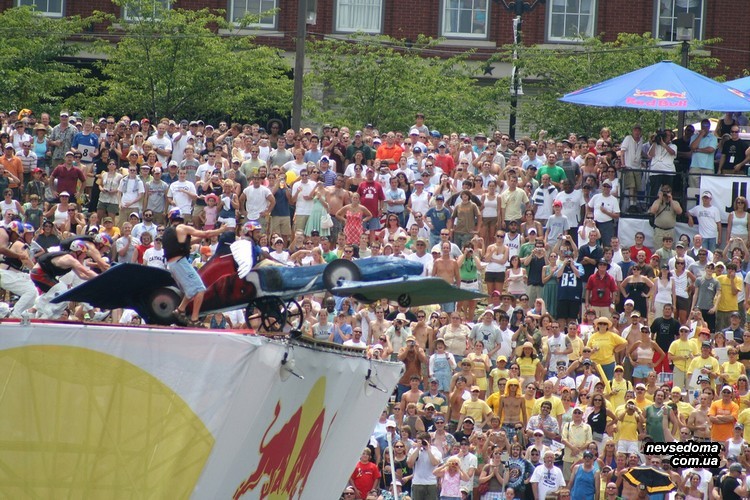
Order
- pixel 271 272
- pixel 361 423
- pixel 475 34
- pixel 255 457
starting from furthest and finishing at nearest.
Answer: pixel 475 34 → pixel 361 423 → pixel 271 272 → pixel 255 457

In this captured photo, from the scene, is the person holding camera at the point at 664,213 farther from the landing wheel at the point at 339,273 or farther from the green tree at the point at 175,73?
the landing wheel at the point at 339,273

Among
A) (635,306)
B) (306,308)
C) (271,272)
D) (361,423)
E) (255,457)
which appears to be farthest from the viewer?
(635,306)

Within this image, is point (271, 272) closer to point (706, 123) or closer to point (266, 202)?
point (266, 202)

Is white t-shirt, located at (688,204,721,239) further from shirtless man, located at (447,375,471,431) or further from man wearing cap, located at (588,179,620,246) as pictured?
shirtless man, located at (447,375,471,431)

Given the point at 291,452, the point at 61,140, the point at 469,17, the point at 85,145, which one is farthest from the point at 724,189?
the point at 469,17

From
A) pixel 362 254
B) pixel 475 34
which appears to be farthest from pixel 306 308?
pixel 475 34

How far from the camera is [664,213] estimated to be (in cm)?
2672

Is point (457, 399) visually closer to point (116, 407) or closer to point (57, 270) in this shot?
point (57, 270)

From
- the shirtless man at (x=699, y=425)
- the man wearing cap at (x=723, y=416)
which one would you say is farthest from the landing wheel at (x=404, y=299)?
the man wearing cap at (x=723, y=416)

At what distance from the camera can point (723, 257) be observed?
25.5 metres

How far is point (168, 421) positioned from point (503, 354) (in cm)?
1259

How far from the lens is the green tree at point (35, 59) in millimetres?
37062

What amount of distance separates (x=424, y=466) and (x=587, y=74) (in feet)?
62.8

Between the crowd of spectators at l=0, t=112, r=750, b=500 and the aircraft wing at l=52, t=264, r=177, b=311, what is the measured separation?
5.61 meters
